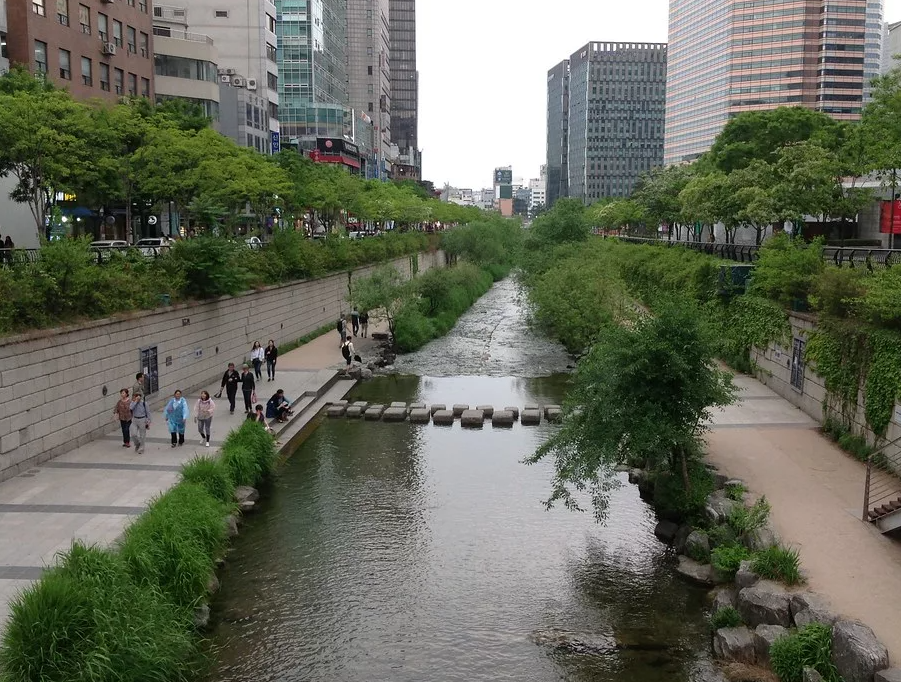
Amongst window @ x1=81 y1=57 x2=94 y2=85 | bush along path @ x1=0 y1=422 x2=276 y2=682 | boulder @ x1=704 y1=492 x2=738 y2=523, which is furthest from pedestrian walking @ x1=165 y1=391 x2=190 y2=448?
window @ x1=81 y1=57 x2=94 y2=85

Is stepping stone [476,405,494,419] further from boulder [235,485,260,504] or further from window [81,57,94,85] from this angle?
window [81,57,94,85]

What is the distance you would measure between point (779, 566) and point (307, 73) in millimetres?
99630

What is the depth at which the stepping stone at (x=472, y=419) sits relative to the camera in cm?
2634

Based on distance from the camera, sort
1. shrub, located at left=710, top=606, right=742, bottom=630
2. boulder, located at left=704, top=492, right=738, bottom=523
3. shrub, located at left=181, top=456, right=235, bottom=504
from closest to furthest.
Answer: shrub, located at left=710, top=606, right=742, bottom=630 → boulder, located at left=704, top=492, right=738, bottom=523 → shrub, located at left=181, top=456, right=235, bottom=504

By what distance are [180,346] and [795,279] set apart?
2004cm

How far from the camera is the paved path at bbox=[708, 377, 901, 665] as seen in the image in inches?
493

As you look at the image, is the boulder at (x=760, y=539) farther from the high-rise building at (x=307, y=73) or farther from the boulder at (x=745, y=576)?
the high-rise building at (x=307, y=73)

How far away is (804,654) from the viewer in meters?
11.2

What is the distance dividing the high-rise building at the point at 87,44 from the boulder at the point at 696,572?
113ft

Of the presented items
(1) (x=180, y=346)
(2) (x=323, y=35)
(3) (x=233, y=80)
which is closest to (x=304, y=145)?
(2) (x=323, y=35)

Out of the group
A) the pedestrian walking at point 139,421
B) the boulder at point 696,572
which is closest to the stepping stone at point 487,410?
the pedestrian walking at point 139,421

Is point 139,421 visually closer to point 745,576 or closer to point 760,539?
point 745,576

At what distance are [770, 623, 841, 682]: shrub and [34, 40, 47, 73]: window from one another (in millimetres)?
44391

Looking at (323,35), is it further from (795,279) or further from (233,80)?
(795,279)
